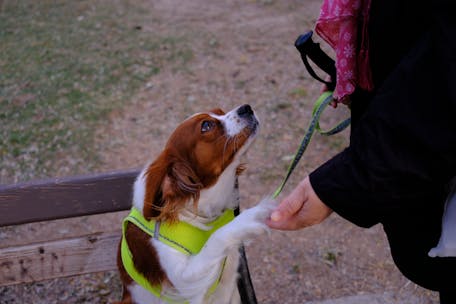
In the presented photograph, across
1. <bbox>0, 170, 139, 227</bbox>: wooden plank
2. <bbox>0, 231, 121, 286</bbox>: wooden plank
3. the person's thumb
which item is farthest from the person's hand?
<bbox>0, 231, 121, 286</bbox>: wooden plank

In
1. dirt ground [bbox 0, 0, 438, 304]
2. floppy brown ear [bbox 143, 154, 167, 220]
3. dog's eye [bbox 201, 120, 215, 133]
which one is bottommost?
dirt ground [bbox 0, 0, 438, 304]

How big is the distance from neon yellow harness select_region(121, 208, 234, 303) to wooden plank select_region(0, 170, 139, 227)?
0.83ft

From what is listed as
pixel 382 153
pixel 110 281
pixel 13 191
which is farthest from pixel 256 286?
pixel 382 153

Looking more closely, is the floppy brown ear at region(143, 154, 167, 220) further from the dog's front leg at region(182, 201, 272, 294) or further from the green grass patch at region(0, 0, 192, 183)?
the green grass patch at region(0, 0, 192, 183)

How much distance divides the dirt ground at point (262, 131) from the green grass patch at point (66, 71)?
22cm

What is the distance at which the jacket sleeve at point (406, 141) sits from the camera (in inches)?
44.7

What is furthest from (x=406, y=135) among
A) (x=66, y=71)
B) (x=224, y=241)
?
(x=66, y=71)

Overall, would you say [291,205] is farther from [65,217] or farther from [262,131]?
[262,131]

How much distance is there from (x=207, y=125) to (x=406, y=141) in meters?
1.25

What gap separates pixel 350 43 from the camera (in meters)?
1.58

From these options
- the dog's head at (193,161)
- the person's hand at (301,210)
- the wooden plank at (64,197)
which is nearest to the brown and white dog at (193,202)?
the dog's head at (193,161)

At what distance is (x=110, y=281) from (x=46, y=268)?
896mm

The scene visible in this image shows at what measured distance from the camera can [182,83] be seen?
595 cm

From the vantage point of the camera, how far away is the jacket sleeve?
1.14 m
